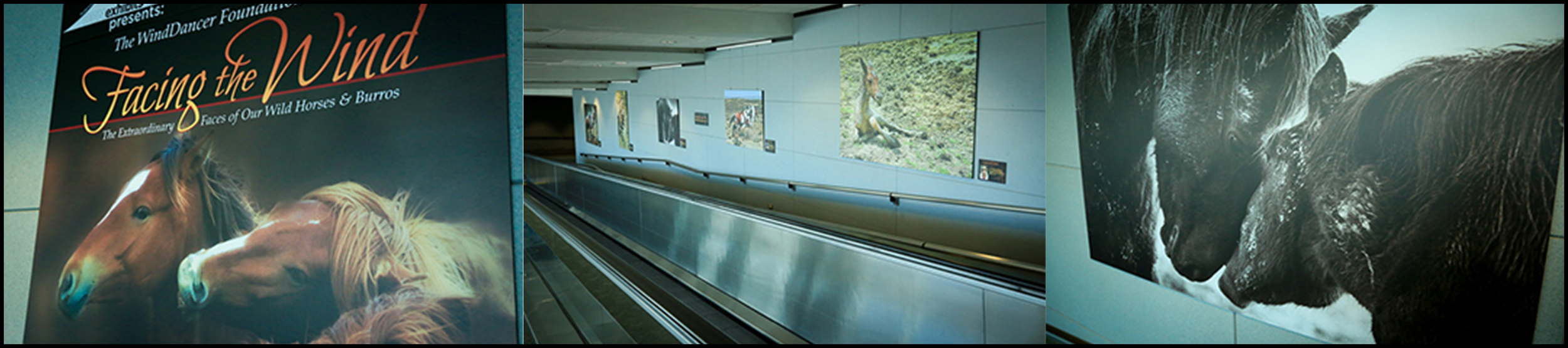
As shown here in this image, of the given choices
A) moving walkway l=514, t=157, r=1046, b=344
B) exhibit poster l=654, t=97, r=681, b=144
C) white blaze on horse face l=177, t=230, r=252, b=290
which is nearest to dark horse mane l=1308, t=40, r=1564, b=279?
moving walkway l=514, t=157, r=1046, b=344

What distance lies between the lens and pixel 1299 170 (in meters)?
2.39

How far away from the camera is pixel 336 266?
268cm

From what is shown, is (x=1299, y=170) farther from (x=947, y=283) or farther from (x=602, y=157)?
(x=602, y=157)

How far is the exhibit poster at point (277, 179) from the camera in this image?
96.4 inches

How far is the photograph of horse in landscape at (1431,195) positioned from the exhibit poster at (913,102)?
1.19 m

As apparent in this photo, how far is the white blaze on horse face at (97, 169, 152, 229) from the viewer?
3.00 metres

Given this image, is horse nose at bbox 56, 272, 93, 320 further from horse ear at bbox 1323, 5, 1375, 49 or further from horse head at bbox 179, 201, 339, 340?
horse ear at bbox 1323, 5, 1375, 49

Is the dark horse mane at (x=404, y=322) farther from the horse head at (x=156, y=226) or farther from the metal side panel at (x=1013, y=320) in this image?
the metal side panel at (x=1013, y=320)

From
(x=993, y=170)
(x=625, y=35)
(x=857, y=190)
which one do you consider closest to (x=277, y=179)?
(x=625, y=35)

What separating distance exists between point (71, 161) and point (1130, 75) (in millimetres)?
5307

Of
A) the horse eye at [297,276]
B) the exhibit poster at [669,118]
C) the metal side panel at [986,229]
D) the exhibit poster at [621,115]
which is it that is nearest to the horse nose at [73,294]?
the horse eye at [297,276]

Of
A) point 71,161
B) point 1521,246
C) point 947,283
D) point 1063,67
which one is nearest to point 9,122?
point 71,161

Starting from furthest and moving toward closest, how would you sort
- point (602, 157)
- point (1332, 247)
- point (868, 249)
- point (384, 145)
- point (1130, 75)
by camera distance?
point (602, 157)
point (868, 249)
point (1130, 75)
point (384, 145)
point (1332, 247)

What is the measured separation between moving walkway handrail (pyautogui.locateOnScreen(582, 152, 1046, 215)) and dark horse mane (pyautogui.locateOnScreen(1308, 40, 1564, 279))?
45.7 inches
